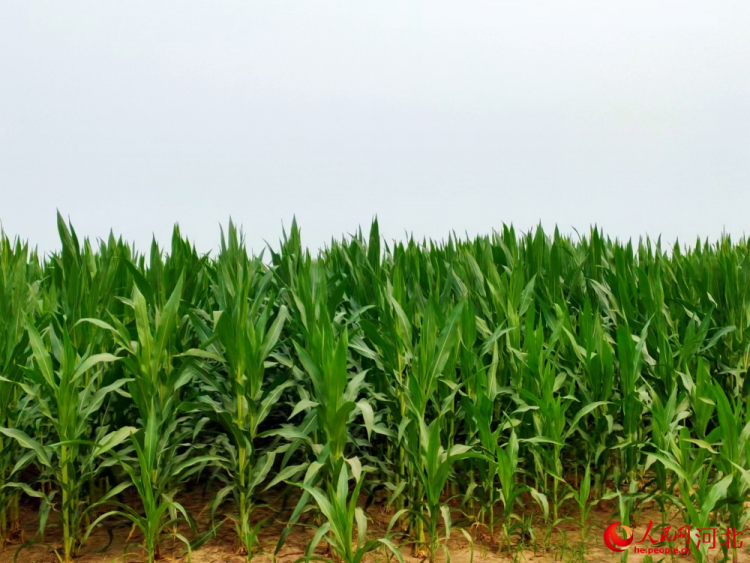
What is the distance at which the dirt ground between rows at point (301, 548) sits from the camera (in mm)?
3186

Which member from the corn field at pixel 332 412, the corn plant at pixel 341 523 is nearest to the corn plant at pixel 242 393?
the corn field at pixel 332 412

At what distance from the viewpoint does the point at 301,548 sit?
10.7 ft

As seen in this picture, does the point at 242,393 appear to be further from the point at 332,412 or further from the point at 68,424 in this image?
the point at 68,424

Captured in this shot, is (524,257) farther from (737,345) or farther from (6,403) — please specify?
(6,403)

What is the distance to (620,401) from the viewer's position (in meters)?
3.53

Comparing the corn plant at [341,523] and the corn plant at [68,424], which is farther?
the corn plant at [68,424]

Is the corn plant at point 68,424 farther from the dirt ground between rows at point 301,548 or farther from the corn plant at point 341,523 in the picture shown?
the corn plant at point 341,523

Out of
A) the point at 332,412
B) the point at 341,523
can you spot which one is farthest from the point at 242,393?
the point at 341,523

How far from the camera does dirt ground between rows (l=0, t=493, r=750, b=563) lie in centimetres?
319

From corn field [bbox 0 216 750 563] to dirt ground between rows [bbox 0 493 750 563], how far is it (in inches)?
1.6

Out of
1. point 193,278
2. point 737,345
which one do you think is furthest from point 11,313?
point 737,345

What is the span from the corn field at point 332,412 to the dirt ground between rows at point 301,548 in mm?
40

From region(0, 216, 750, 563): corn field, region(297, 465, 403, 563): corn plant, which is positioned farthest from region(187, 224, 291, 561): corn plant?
region(297, 465, 403, 563): corn plant

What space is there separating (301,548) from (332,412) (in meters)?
0.75
